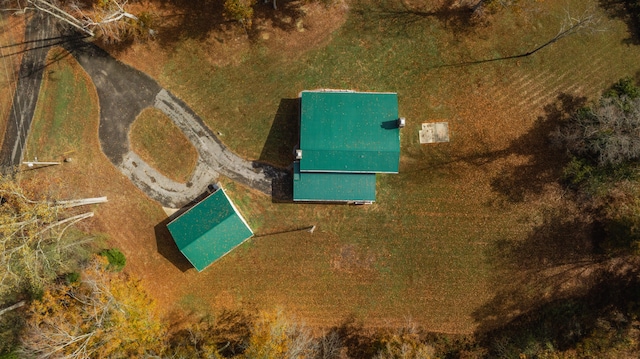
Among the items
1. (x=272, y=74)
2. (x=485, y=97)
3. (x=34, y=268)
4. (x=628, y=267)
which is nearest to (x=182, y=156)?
(x=272, y=74)

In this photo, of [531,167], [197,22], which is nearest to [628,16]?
[531,167]

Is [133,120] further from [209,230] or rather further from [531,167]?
[531,167]

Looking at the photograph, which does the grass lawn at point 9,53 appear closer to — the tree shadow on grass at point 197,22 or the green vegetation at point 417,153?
the tree shadow on grass at point 197,22

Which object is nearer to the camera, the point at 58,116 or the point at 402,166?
the point at 58,116

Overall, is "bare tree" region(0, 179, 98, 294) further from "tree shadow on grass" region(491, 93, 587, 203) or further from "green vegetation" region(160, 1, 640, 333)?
"tree shadow on grass" region(491, 93, 587, 203)

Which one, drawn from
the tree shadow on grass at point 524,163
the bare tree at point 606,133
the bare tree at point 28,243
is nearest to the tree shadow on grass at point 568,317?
the tree shadow on grass at point 524,163

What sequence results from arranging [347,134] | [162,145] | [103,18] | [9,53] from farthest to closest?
[162,145] → [9,53] → [347,134] → [103,18]

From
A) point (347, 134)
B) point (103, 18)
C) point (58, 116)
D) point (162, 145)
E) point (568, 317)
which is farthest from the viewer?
point (568, 317)
